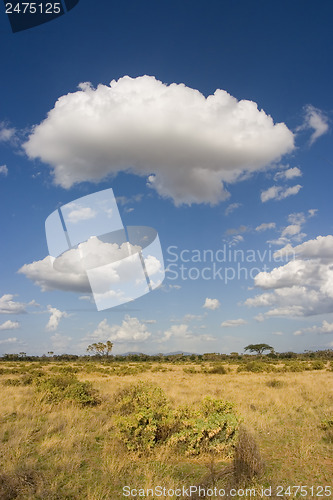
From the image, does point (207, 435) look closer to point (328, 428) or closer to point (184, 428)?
point (184, 428)

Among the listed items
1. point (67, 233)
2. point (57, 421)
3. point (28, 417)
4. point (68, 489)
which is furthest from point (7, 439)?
point (67, 233)

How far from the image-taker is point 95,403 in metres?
14.0

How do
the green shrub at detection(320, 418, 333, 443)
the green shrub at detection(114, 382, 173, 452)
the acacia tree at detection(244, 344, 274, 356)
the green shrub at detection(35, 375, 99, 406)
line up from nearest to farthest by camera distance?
the green shrub at detection(114, 382, 173, 452)
the green shrub at detection(320, 418, 333, 443)
the green shrub at detection(35, 375, 99, 406)
the acacia tree at detection(244, 344, 274, 356)

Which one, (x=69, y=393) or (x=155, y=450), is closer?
(x=155, y=450)

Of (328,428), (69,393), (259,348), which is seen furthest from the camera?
(259,348)

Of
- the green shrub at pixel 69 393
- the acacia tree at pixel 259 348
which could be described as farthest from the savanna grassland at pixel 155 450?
the acacia tree at pixel 259 348

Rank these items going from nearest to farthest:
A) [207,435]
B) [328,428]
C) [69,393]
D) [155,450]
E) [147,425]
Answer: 1. [155,450]
2. [207,435]
3. [147,425]
4. [328,428]
5. [69,393]

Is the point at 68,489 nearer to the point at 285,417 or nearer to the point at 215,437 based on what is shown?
the point at 215,437

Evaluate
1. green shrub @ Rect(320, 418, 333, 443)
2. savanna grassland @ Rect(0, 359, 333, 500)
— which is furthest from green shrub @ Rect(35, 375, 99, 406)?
green shrub @ Rect(320, 418, 333, 443)

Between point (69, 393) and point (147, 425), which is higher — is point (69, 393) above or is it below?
below

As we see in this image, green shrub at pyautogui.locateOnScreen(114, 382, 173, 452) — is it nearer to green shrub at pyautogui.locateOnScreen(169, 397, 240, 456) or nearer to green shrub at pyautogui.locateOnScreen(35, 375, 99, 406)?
green shrub at pyautogui.locateOnScreen(169, 397, 240, 456)

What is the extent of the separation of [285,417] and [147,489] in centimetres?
793

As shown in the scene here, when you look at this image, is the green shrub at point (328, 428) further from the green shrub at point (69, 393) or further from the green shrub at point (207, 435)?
the green shrub at point (69, 393)

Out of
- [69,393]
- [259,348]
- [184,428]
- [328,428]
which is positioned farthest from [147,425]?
[259,348]
